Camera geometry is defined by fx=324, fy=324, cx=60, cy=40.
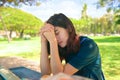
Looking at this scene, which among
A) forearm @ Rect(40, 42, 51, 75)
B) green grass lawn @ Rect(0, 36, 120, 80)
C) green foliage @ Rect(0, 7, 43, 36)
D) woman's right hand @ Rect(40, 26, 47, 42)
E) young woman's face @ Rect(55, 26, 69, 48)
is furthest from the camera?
green foliage @ Rect(0, 7, 43, 36)

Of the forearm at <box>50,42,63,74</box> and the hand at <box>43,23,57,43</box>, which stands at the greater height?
the hand at <box>43,23,57,43</box>

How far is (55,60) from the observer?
113 inches

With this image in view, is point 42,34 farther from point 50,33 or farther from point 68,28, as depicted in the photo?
point 68,28

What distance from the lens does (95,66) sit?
2.89m

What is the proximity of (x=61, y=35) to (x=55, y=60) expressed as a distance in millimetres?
248

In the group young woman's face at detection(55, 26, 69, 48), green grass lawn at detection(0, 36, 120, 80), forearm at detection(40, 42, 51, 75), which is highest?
young woman's face at detection(55, 26, 69, 48)

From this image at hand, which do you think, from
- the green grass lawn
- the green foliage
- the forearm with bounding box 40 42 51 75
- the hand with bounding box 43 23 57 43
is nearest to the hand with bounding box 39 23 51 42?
the hand with bounding box 43 23 57 43

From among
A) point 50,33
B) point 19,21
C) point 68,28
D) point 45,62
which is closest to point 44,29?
point 50,33

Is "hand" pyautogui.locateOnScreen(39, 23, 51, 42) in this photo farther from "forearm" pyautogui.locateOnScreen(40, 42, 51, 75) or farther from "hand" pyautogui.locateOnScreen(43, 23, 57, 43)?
"forearm" pyautogui.locateOnScreen(40, 42, 51, 75)

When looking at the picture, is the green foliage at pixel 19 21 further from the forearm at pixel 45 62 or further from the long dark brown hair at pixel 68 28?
the long dark brown hair at pixel 68 28

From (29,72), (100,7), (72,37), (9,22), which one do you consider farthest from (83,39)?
(9,22)

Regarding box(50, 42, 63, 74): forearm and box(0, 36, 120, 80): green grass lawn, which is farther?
box(0, 36, 120, 80): green grass lawn

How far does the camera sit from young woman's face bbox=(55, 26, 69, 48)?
2.77 meters

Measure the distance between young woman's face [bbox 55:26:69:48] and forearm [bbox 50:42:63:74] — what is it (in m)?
0.06
